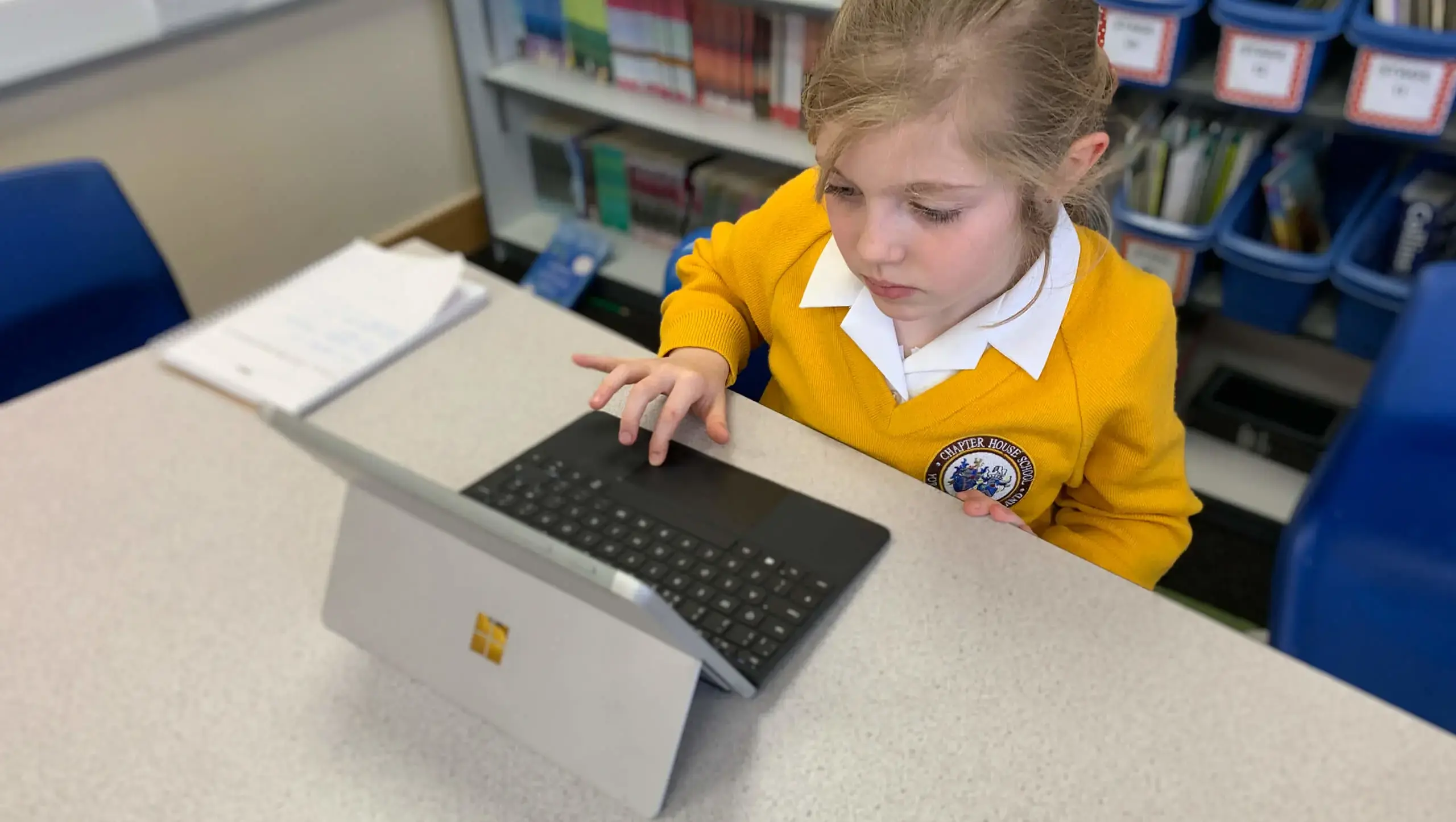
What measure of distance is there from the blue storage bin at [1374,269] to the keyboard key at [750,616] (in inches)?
47.8

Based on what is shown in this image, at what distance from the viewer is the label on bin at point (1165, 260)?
1.63 m

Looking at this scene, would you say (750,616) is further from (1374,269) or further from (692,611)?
(1374,269)

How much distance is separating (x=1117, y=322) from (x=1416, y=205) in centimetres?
91

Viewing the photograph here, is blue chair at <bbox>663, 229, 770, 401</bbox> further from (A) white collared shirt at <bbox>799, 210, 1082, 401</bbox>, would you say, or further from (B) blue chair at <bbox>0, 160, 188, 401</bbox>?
(B) blue chair at <bbox>0, 160, 188, 401</bbox>

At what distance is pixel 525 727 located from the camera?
0.61 m

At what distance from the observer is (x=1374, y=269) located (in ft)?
5.01

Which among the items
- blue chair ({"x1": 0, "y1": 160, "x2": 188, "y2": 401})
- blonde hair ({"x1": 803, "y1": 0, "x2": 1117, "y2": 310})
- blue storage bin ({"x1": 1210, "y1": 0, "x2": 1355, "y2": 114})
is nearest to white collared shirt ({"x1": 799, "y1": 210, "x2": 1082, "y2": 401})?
blonde hair ({"x1": 803, "y1": 0, "x2": 1117, "y2": 310})

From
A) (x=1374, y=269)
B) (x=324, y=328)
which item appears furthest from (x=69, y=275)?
(x=1374, y=269)

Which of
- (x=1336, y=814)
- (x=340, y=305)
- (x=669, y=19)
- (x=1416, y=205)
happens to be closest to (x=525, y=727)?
(x=1336, y=814)

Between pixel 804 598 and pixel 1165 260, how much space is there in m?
1.23

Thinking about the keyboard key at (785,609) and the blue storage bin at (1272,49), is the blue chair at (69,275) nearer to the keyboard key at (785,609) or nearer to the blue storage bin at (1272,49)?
the keyboard key at (785,609)

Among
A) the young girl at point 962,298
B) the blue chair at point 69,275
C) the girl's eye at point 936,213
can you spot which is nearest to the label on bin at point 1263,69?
the young girl at point 962,298

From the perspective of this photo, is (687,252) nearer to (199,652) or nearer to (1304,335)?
(199,652)

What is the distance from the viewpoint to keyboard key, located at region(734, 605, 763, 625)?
26.0 inches
